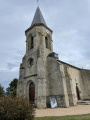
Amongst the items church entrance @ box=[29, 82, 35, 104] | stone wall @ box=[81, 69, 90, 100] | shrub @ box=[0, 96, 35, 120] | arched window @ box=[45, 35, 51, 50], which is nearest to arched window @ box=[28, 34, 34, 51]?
arched window @ box=[45, 35, 51, 50]

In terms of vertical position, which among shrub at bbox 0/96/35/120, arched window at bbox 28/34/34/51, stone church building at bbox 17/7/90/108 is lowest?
shrub at bbox 0/96/35/120

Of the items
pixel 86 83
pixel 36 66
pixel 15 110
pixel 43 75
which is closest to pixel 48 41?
pixel 36 66

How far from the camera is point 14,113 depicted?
528cm

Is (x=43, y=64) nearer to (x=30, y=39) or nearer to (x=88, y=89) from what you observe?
(x=30, y=39)

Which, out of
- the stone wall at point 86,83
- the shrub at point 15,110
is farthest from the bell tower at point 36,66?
the stone wall at point 86,83

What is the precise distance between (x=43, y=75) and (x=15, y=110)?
1039 cm

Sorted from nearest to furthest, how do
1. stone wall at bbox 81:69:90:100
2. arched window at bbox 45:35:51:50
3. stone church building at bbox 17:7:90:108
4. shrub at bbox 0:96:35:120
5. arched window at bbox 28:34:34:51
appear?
shrub at bbox 0:96:35:120 < stone church building at bbox 17:7:90:108 < arched window at bbox 28:34:34:51 < arched window at bbox 45:35:51:50 < stone wall at bbox 81:69:90:100

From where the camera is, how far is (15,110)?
5.42m

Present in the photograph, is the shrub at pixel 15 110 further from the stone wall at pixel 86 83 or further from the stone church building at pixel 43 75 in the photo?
the stone wall at pixel 86 83

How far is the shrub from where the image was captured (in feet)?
17.4

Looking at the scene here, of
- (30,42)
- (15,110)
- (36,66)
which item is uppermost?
(30,42)

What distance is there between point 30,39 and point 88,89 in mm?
15849

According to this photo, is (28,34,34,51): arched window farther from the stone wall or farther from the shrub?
the shrub

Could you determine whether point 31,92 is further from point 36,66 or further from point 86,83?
point 86,83
